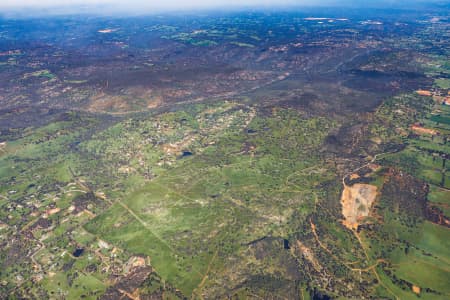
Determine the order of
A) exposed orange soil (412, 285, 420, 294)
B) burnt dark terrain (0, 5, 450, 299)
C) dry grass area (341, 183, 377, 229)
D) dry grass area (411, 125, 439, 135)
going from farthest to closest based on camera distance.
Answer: dry grass area (411, 125, 439, 135)
dry grass area (341, 183, 377, 229)
burnt dark terrain (0, 5, 450, 299)
exposed orange soil (412, 285, 420, 294)

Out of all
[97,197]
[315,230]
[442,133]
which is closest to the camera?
[315,230]

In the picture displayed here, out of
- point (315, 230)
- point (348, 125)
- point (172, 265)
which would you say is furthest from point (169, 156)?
point (348, 125)

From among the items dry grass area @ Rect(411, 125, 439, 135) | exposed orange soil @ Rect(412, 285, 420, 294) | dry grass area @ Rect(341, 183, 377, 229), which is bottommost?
exposed orange soil @ Rect(412, 285, 420, 294)

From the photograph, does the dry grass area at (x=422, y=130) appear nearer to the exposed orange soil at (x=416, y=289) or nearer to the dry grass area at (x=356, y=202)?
the dry grass area at (x=356, y=202)

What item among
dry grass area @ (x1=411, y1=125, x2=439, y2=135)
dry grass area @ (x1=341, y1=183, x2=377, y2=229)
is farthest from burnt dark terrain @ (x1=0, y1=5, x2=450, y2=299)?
dry grass area @ (x1=411, y1=125, x2=439, y2=135)

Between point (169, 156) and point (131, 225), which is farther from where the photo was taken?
point (169, 156)

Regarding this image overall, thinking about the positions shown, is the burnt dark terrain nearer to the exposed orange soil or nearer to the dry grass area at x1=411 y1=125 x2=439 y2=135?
the exposed orange soil

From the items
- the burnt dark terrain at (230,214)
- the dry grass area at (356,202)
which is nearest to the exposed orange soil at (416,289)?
the burnt dark terrain at (230,214)

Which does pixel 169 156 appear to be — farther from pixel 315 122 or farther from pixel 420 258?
pixel 420 258

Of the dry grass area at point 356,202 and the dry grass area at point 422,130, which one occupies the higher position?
the dry grass area at point 422,130
